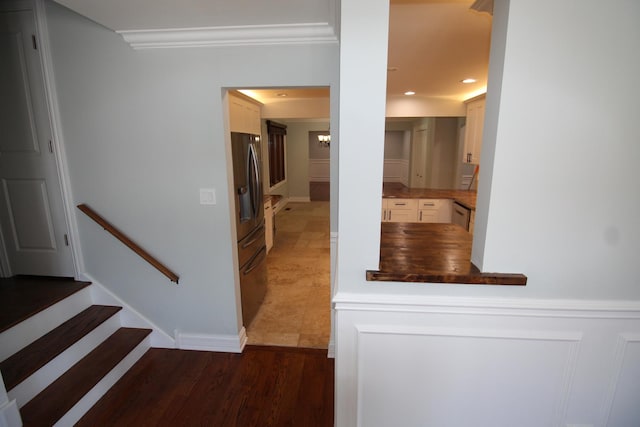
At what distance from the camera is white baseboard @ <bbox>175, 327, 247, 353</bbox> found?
8.31 feet

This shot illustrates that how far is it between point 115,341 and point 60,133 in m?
1.61

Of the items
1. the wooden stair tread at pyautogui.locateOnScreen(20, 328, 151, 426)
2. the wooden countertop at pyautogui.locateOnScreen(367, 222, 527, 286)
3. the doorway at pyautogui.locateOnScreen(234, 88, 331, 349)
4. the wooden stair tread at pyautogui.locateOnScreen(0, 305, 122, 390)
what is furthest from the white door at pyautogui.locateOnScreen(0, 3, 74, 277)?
the wooden countertop at pyautogui.locateOnScreen(367, 222, 527, 286)

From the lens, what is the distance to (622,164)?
1188mm

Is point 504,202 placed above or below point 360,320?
above

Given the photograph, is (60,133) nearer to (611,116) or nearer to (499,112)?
(499,112)

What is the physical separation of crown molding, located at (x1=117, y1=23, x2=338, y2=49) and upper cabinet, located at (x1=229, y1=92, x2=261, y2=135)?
0.52 m

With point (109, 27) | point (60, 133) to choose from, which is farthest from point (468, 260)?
point (60, 133)

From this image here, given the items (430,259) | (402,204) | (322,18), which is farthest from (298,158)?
(430,259)

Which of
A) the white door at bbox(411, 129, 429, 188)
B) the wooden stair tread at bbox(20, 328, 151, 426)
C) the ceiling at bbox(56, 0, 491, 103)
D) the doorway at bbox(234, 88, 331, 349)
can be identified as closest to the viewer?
the ceiling at bbox(56, 0, 491, 103)

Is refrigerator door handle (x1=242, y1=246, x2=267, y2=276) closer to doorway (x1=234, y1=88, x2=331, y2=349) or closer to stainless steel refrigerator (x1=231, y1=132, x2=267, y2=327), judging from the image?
stainless steel refrigerator (x1=231, y1=132, x2=267, y2=327)

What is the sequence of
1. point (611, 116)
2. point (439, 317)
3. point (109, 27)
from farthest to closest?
point (109, 27) → point (439, 317) → point (611, 116)

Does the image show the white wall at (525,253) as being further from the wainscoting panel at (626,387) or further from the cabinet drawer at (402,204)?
the cabinet drawer at (402,204)

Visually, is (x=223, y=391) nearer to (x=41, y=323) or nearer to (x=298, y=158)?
(x=41, y=323)

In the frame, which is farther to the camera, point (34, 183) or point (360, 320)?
point (34, 183)
